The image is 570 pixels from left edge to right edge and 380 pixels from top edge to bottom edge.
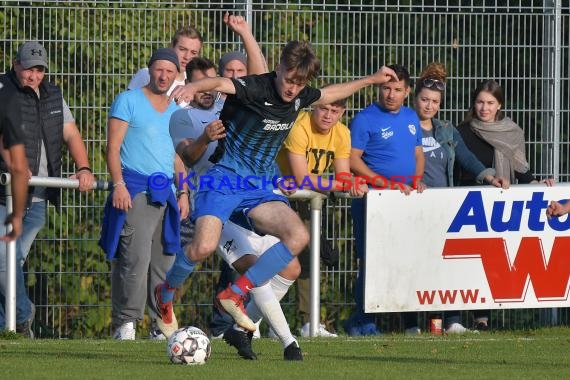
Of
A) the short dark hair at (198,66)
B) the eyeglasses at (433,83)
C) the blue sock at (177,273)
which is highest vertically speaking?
the short dark hair at (198,66)

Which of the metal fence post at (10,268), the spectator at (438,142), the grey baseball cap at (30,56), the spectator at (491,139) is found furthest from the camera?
the spectator at (491,139)

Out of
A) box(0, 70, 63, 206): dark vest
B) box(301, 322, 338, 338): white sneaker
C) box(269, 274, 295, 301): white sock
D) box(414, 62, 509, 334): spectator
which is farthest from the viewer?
box(414, 62, 509, 334): spectator

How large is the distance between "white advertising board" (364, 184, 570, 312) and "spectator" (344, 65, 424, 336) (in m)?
0.26

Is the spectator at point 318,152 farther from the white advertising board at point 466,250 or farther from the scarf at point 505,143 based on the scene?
the scarf at point 505,143

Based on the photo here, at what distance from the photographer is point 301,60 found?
32.7 feet

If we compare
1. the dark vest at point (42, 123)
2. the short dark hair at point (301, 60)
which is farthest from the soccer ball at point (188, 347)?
the dark vest at point (42, 123)

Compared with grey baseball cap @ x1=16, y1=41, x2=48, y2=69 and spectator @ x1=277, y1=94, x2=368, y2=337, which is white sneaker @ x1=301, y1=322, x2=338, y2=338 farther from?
grey baseball cap @ x1=16, y1=41, x2=48, y2=69

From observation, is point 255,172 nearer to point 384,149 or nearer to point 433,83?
point 384,149

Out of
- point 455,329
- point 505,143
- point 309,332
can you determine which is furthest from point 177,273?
point 505,143

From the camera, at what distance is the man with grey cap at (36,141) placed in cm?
1187

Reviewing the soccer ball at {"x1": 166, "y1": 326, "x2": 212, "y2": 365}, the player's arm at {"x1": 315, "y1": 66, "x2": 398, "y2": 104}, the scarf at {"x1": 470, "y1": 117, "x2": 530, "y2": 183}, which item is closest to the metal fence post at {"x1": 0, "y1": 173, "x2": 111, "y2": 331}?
the soccer ball at {"x1": 166, "y1": 326, "x2": 212, "y2": 365}

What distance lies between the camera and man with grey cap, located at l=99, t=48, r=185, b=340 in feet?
39.6

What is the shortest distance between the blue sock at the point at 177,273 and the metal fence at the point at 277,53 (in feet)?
9.01

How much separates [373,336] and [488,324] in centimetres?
160
